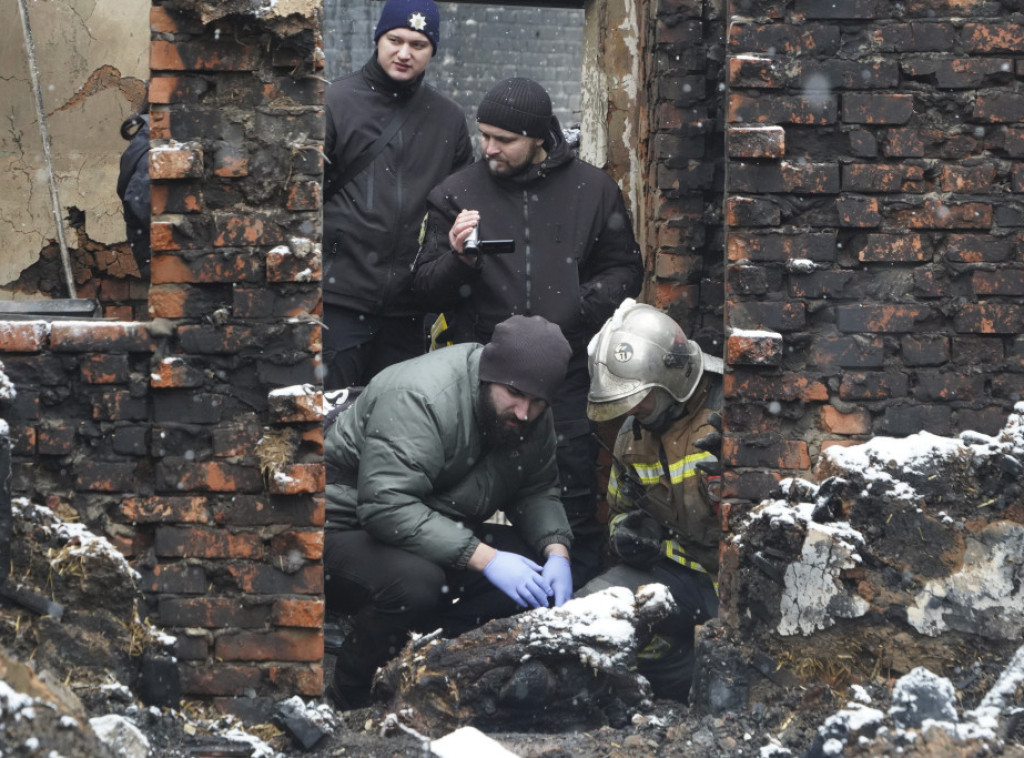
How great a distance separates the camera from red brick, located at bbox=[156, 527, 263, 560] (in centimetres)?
325

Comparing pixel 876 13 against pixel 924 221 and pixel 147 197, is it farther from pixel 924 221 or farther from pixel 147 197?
pixel 147 197

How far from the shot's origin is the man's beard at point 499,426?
12.3 feet

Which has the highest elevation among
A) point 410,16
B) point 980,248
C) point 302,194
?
point 410,16

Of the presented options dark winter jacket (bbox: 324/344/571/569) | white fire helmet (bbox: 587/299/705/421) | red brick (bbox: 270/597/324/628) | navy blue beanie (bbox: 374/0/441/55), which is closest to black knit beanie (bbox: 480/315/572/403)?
dark winter jacket (bbox: 324/344/571/569)

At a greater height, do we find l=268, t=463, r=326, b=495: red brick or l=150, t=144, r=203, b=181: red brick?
l=150, t=144, r=203, b=181: red brick

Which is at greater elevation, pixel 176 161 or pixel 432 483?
pixel 176 161

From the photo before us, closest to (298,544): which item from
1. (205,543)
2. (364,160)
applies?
(205,543)

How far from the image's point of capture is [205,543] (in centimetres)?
326

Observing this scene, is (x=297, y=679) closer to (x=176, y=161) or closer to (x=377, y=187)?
(x=176, y=161)

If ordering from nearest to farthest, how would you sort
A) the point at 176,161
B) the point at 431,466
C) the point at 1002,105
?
the point at 176,161 → the point at 1002,105 → the point at 431,466

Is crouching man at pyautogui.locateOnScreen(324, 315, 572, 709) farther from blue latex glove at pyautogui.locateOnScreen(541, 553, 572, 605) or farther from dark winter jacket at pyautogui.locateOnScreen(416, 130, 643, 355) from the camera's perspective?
dark winter jacket at pyautogui.locateOnScreen(416, 130, 643, 355)

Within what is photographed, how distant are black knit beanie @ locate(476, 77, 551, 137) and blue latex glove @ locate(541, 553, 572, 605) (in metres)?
1.53

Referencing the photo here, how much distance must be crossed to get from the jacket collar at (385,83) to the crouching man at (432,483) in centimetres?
114

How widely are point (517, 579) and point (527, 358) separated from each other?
729 mm
